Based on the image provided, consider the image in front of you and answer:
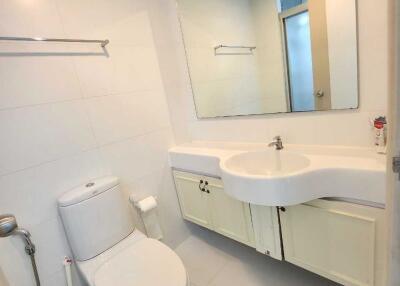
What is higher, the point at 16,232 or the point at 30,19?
the point at 30,19

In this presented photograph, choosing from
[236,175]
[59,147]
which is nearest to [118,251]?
[59,147]

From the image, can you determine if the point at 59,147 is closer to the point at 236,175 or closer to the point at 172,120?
the point at 172,120

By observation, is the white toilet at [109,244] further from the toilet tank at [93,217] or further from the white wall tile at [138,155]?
the white wall tile at [138,155]

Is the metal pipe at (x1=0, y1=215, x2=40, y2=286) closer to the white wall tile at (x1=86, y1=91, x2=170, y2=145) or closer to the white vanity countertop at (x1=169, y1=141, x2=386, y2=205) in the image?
the white wall tile at (x1=86, y1=91, x2=170, y2=145)

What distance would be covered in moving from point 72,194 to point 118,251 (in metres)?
0.41

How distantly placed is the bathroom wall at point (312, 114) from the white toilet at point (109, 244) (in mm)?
781

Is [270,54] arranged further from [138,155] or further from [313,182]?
[138,155]

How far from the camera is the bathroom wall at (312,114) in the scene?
1053 millimetres

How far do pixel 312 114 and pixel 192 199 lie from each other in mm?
1041

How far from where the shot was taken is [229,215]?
1596 millimetres

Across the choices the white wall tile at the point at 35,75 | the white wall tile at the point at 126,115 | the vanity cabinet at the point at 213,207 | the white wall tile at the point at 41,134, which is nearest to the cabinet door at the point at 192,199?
the vanity cabinet at the point at 213,207

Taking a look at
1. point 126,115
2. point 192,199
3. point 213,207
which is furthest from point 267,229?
point 126,115

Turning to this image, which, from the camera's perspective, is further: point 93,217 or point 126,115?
point 126,115

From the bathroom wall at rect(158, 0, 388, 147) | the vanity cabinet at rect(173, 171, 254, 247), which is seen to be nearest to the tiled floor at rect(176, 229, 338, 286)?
the vanity cabinet at rect(173, 171, 254, 247)
